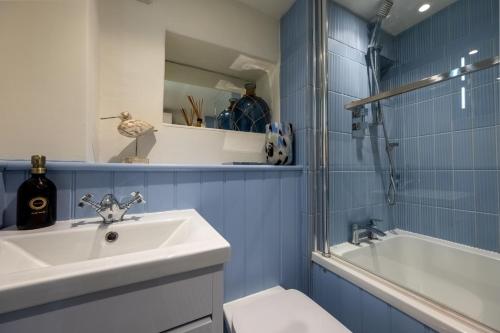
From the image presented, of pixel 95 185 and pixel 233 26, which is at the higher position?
pixel 233 26

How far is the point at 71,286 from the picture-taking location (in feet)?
1.08

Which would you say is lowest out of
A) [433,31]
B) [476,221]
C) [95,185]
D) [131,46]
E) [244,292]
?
[244,292]

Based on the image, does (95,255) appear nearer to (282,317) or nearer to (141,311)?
(141,311)

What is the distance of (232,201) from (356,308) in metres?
0.69

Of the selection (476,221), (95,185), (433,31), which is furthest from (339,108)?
(95,185)

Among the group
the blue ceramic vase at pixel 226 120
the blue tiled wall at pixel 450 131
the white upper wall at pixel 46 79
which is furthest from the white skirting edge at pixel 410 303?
the white upper wall at pixel 46 79

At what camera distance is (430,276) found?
1.12m

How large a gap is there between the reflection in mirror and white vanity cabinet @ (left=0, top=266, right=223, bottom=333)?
0.92m

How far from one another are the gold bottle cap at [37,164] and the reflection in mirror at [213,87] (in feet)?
1.94

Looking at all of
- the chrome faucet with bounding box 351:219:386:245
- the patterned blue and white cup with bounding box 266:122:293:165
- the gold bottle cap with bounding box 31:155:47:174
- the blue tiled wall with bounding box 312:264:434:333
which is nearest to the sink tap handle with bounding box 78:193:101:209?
the gold bottle cap with bounding box 31:155:47:174

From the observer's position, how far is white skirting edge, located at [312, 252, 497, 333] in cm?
58

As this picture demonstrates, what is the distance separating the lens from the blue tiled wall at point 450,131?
3.32 feet

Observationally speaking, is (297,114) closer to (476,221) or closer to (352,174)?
(352,174)

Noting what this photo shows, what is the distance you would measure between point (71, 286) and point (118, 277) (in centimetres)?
7
